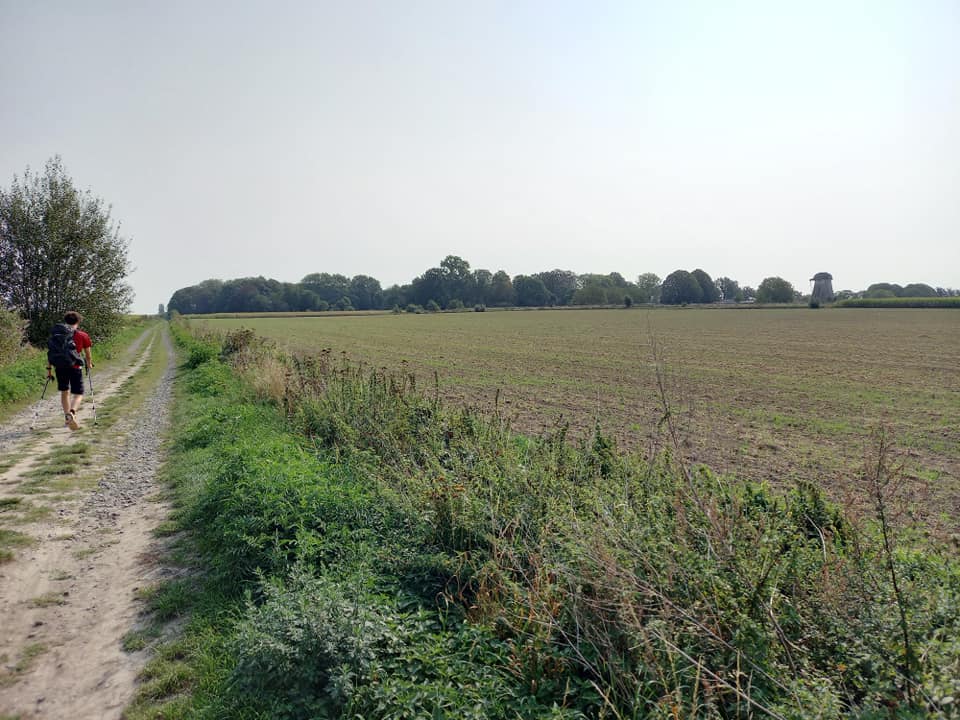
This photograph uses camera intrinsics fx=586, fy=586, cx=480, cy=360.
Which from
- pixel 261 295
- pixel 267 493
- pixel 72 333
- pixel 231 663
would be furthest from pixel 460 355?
pixel 261 295

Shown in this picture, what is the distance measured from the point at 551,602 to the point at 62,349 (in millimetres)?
12368

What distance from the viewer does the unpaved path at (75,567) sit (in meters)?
3.88

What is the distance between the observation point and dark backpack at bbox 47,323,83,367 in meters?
11.9

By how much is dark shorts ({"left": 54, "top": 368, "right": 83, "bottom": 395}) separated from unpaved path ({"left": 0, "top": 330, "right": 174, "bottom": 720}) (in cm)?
Result: 119

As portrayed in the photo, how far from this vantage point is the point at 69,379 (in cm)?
1229

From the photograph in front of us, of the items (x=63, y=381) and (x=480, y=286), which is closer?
(x=63, y=381)

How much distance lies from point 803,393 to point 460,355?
17597 millimetres

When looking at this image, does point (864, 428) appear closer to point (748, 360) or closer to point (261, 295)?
point (748, 360)

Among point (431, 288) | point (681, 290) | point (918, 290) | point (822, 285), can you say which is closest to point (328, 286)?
point (431, 288)

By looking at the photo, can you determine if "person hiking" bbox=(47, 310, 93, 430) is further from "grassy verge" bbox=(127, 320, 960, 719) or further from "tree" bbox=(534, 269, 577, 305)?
"tree" bbox=(534, 269, 577, 305)

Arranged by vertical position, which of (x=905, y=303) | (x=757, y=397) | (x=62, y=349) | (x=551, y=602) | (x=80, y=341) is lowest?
(x=757, y=397)

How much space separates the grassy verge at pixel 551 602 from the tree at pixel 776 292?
128146mm

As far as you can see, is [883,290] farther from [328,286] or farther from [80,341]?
[80,341]

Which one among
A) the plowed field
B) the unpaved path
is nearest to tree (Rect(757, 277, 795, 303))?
the plowed field
